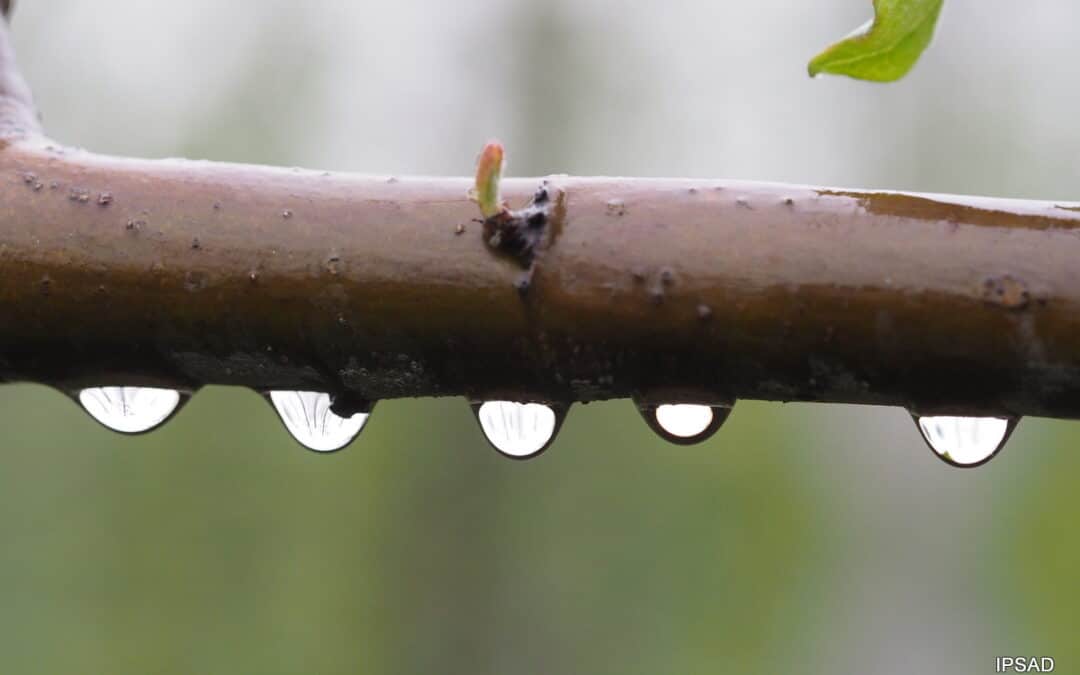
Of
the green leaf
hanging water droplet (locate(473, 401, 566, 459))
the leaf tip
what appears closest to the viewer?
the leaf tip

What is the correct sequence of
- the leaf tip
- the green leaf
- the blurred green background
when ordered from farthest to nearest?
1. the blurred green background
2. the green leaf
3. the leaf tip

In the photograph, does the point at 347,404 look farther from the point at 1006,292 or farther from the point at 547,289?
the point at 1006,292

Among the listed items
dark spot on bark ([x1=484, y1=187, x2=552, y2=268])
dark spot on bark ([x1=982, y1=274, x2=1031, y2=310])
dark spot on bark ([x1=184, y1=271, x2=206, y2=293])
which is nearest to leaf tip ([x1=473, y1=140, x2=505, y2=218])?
dark spot on bark ([x1=484, y1=187, x2=552, y2=268])

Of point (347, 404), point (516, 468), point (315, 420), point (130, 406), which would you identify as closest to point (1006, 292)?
point (347, 404)

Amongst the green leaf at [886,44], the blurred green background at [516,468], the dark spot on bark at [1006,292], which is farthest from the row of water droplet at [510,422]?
the blurred green background at [516,468]

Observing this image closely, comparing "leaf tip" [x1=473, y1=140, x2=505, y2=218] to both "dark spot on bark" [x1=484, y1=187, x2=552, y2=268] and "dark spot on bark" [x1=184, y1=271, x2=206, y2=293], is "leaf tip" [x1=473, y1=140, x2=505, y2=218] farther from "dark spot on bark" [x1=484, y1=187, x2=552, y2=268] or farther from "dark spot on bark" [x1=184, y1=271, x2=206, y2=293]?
"dark spot on bark" [x1=184, y1=271, x2=206, y2=293]

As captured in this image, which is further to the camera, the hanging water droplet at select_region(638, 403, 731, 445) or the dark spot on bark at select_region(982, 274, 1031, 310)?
the hanging water droplet at select_region(638, 403, 731, 445)

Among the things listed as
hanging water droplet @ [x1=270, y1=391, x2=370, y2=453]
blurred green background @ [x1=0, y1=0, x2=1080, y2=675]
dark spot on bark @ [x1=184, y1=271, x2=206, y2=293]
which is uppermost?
blurred green background @ [x1=0, y1=0, x2=1080, y2=675]

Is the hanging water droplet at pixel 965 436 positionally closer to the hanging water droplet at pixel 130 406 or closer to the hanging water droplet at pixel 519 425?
the hanging water droplet at pixel 519 425
